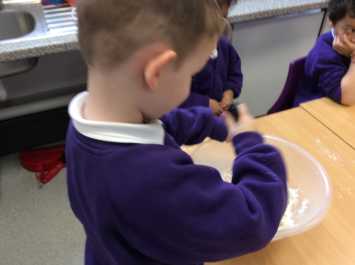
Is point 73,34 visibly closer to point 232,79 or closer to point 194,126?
point 232,79

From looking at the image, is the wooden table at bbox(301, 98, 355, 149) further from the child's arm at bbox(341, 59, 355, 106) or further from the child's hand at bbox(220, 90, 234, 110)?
the child's hand at bbox(220, 90, 234, 110)

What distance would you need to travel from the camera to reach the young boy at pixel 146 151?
15.5 inches

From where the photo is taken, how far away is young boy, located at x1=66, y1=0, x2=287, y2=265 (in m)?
0.39

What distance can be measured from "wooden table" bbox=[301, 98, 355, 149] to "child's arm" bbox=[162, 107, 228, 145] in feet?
1.47

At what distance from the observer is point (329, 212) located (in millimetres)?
761

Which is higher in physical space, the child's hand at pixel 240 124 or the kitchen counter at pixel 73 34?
the child's hand at pixel 240 124

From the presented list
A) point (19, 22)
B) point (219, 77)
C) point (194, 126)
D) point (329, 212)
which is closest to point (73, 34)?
point (19, 22)

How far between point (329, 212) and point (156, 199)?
1.64 ft

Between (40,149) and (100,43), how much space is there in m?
1.64

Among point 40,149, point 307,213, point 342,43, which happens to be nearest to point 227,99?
point 342,43

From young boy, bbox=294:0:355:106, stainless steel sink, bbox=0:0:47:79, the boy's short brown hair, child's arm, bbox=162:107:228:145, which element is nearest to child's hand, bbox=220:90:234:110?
young boy, bbox=294:0:355:106

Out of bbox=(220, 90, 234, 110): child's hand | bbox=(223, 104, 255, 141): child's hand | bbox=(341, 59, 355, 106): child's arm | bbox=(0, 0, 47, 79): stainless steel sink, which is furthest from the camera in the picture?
bbox=(0, 0, 47, 79): stainless steel sink

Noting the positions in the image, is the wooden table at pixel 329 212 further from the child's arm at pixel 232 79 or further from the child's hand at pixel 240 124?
the child's arm at pixel 232 79

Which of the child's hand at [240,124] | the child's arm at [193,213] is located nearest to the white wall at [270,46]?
the child's hand at [240,124]
